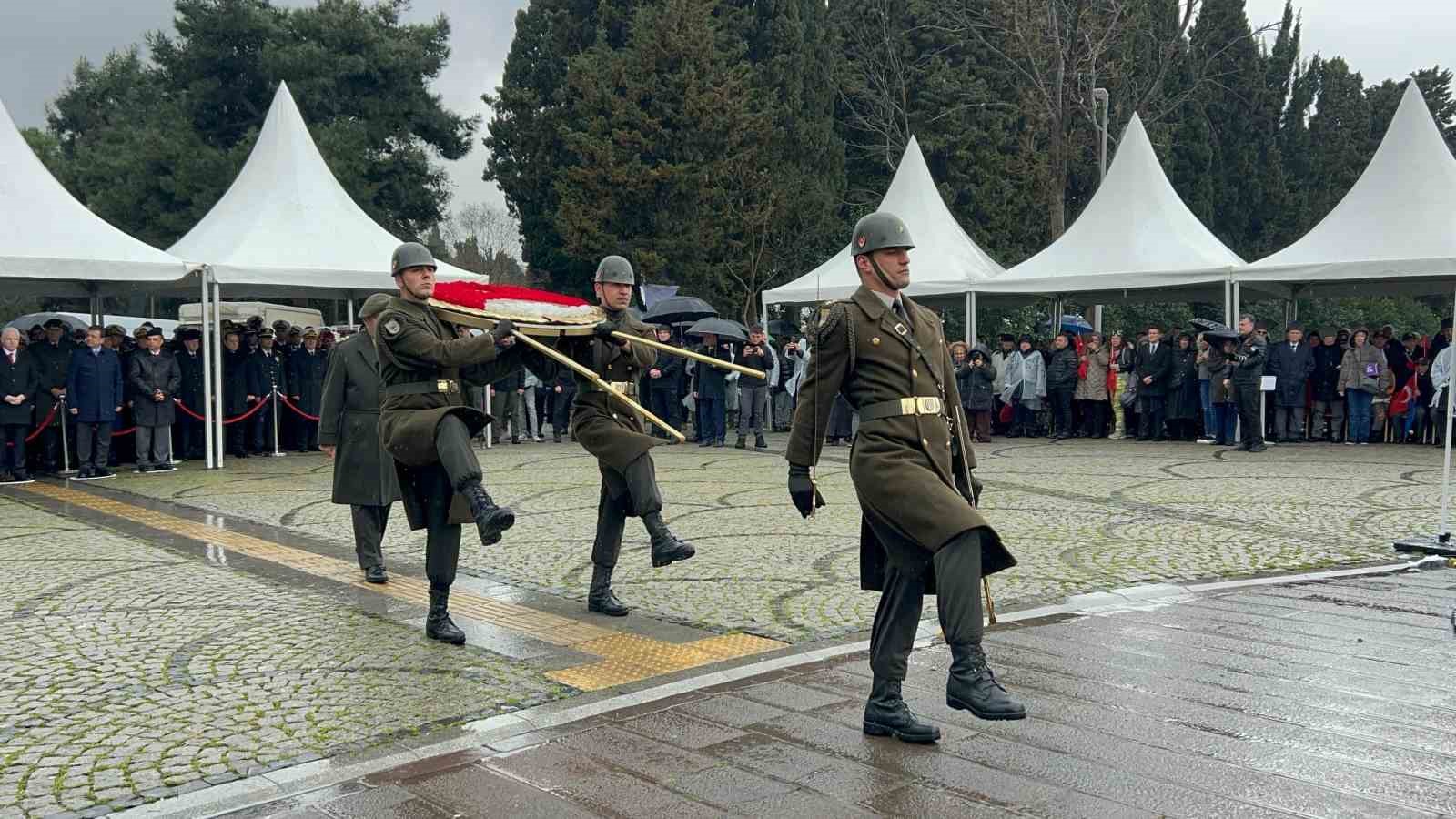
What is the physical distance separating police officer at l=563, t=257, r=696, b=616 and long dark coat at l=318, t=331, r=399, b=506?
76.1 inches

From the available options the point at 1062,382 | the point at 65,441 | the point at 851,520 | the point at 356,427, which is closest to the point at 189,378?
the point at 65,441

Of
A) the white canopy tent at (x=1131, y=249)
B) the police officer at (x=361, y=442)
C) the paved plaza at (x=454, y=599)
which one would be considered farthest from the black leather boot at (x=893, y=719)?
the white canopy tent at (x=1131, y=249)

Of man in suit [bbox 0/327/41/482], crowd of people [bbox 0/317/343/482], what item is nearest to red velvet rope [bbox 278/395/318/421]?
crowd of people [bbox 0/317/343/482]

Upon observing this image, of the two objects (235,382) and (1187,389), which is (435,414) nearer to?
(235,382)

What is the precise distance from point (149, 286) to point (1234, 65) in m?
44.1

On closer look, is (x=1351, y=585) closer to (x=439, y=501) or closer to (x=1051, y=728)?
(x=1051, y=728)

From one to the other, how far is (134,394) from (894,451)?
14158mm

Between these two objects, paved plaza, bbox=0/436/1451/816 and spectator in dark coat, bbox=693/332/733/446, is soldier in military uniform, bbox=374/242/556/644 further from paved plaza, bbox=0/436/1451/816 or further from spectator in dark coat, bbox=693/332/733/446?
spectator in dark coat, bbox=693/332/733/446

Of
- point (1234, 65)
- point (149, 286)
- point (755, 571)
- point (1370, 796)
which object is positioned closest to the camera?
point (1370, 796)

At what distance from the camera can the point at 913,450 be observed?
4.78 m

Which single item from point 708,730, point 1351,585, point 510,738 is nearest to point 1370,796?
point 708,730

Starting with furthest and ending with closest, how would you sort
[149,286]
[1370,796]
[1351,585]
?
[149,286] → [1351,585] → [1370,796]

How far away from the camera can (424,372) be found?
6.60m

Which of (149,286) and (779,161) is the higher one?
(779,161)
